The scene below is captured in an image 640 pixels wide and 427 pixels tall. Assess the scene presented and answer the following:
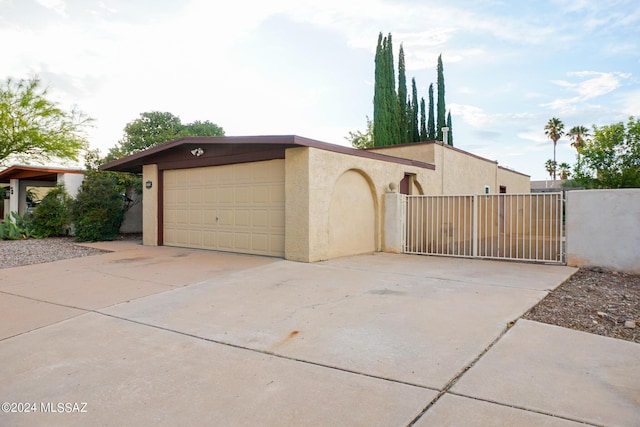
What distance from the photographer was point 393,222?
1045 centimetres

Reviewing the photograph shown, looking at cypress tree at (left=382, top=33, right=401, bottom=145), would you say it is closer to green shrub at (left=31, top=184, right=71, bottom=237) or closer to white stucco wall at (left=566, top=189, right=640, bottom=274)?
white stucco wall at (left=566, top=189, right=640, bottom=274)

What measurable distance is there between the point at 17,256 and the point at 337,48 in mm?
11117

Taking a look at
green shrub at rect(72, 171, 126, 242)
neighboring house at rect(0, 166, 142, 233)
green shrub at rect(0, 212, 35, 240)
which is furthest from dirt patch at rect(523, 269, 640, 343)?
green shrub at rect(0, 212, 35, 240)

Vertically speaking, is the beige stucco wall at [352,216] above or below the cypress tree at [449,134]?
below

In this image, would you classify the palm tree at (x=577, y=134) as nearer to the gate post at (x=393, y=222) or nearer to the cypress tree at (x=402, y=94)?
the cypress tree at (x=402, y=94)

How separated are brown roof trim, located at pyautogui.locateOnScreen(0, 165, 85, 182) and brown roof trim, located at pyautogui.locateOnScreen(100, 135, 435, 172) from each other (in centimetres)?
328

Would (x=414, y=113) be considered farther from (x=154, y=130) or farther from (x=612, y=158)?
(x=154, y=130)

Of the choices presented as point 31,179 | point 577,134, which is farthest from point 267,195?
point 577,134

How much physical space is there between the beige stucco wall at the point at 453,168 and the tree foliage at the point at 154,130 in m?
19.7

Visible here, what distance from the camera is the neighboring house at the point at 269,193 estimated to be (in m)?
8.52

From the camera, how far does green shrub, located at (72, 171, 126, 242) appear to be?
41.4ft

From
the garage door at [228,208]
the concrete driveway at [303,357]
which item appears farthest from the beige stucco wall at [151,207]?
the concrete driveway at [303,357]

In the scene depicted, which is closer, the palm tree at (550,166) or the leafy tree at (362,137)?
the leafy tree at (362,137)

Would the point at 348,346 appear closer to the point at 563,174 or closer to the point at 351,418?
the point at 351,418
